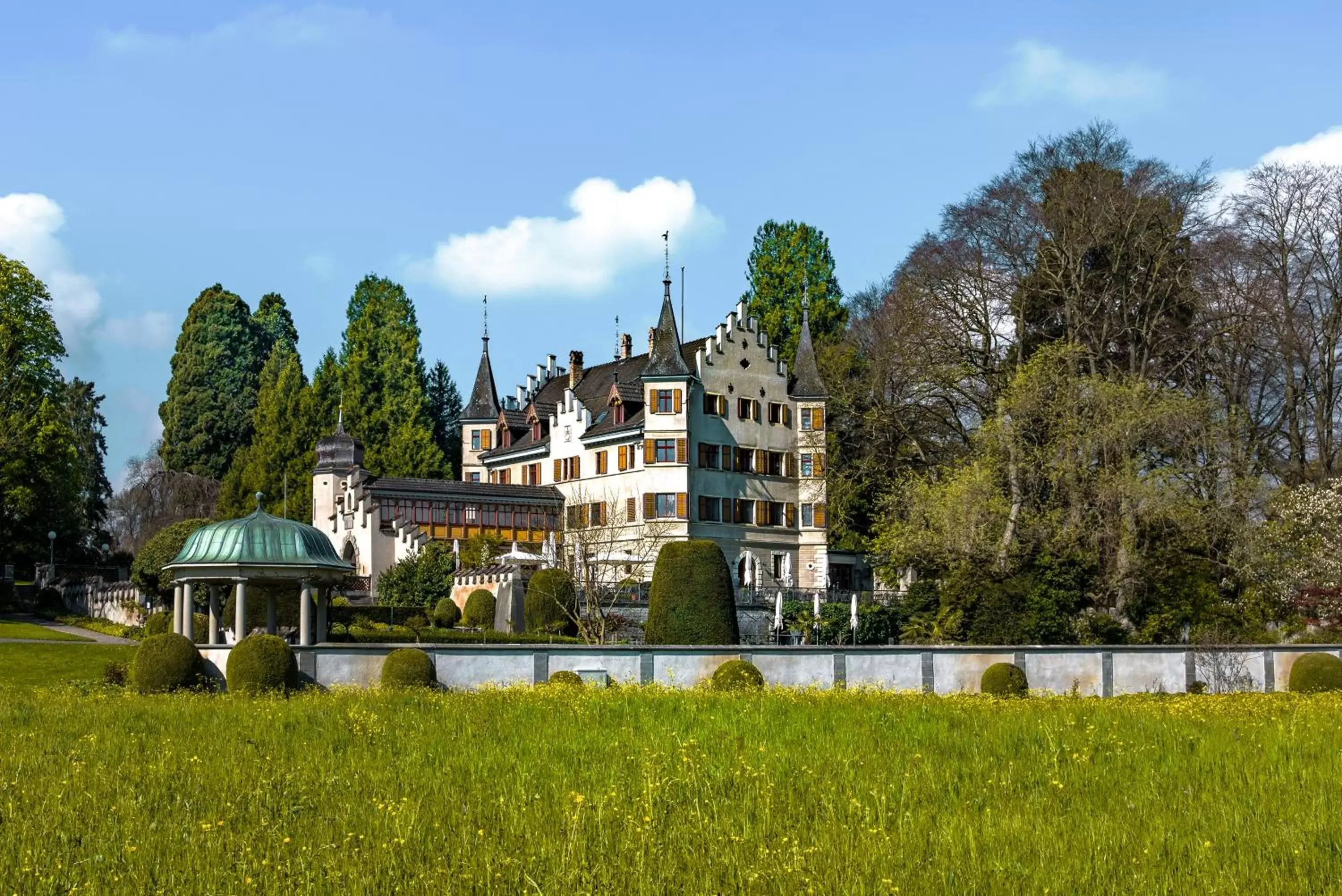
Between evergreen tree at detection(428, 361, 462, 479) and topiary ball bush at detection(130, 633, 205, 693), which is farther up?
evergreen tree at detection(428, 361, 462, 479)

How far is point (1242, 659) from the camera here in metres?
38.3

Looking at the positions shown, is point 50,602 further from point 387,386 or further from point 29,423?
point 387,386

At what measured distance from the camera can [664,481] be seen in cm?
6862

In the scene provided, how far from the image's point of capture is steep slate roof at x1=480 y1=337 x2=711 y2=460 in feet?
235

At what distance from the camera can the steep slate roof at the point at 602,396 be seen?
71.7 meters

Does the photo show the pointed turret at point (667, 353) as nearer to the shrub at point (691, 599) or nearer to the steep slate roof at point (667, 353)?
the steep slate roof at point (667, 353)

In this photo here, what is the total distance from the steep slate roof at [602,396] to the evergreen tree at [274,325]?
62.7 feet

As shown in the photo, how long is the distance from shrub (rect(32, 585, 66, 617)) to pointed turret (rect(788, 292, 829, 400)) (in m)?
32.7

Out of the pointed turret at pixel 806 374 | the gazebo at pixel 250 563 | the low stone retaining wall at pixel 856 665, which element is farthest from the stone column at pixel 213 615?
the pointed turret at pixel 806 374

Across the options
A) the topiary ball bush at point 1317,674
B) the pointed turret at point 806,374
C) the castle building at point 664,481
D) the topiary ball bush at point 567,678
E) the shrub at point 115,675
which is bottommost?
the topiary ball bush at point 1317,674

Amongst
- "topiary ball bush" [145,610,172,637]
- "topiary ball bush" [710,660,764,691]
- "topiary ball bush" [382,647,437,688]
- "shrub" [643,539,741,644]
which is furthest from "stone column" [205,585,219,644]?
"topiary ball bush" [710,660,764,691]

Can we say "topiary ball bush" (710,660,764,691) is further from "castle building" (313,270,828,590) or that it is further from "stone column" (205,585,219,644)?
"castle building" (313,270,828,590)

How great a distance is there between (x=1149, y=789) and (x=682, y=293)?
6074 centimetres

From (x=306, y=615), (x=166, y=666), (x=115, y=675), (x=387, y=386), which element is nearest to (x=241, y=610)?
(x=306, y=615)
